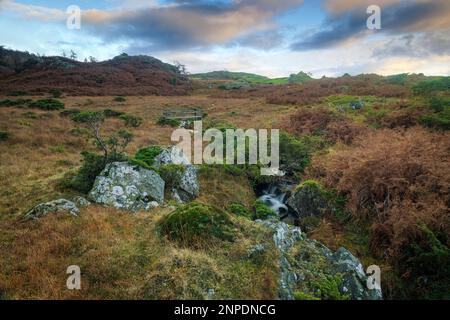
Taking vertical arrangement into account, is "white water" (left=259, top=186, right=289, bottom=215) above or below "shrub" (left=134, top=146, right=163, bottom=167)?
below

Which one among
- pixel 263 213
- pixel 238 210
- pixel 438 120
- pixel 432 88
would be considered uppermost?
pixel 432 88

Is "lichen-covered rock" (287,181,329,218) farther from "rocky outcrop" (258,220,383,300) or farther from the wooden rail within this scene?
the wooden rail

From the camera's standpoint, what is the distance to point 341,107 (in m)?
28.8

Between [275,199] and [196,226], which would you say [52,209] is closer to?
[196,226]

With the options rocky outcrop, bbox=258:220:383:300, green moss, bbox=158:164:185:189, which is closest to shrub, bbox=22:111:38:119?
green moss, bbox=158:164:185:189

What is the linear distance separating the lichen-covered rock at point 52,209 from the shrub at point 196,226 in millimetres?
3183

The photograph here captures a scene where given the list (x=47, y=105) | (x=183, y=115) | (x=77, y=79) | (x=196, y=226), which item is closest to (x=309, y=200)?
(x=196, y=226)

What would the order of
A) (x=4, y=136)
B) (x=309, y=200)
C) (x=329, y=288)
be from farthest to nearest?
1. (x=4, y=136)
2. (x=309, y=200)
3. (x=329, y=288)

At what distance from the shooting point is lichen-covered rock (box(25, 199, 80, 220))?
10258 mm

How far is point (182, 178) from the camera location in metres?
14.3

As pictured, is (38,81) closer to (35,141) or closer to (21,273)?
(35,141)

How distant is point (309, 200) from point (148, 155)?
7428 millimetres

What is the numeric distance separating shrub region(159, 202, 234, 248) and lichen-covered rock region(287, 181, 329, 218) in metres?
5.53
